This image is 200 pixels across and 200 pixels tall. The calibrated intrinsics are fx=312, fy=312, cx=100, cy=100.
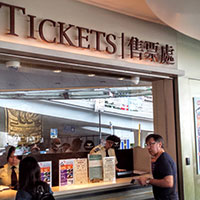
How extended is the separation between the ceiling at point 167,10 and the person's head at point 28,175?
71.3 inches

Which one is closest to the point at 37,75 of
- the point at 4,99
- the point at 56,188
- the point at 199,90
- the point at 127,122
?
the point at 4,99

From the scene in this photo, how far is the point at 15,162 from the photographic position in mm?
3328

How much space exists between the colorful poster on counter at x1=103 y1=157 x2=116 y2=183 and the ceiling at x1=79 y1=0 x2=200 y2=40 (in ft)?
5.75

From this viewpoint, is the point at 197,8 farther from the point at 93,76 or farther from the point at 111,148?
the point at 111,148

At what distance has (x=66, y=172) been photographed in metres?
3.61

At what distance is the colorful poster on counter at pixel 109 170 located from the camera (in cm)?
379

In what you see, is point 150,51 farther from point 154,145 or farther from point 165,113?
point 154,145

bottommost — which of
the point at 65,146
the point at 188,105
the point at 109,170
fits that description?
the point at 109,170

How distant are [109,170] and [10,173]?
3.94 ft

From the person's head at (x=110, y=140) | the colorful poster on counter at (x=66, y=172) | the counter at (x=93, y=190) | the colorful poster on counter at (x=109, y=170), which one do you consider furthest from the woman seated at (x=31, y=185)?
the person's head at (x=110, y=140)

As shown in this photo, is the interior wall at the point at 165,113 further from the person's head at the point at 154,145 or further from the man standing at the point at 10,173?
the man standing at the point at 10,173

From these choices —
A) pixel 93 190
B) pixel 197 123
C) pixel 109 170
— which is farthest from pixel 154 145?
pixel 197 123

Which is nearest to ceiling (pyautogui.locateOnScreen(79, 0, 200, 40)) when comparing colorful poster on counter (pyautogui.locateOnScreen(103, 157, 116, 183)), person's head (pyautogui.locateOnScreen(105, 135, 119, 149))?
person's head (pyautogui.locateOnScreen(105, 135, 119, 149))

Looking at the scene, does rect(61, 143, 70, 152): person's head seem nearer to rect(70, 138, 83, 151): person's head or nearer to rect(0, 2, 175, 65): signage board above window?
rect(70, 138, 83, 151): person's head
